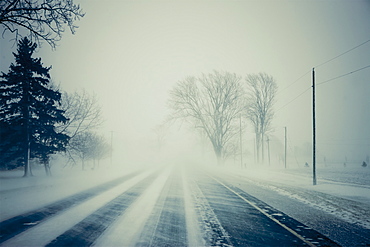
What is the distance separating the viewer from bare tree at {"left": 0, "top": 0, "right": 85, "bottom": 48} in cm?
706

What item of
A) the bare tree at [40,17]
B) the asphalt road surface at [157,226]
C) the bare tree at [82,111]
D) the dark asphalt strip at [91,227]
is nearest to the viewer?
the dark asphalt strip at [91,227]

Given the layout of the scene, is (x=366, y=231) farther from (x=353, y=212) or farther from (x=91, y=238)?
(x=91, y=238)

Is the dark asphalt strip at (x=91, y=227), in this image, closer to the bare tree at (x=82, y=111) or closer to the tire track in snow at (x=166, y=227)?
the tire track in snow at (x=166, y=227)

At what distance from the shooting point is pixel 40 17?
762 centimetres

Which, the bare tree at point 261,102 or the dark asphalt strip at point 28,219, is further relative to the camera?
the bare tree at point 261,102

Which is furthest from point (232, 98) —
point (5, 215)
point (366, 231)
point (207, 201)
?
point (5, 215)

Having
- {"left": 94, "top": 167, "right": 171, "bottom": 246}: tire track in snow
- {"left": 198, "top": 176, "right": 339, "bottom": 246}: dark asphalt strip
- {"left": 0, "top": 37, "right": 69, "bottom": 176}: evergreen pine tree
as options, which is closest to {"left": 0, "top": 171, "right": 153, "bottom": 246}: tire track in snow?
{"left": 94, "top": 167, "right": 171, "bottom": 246}: tire track in snow

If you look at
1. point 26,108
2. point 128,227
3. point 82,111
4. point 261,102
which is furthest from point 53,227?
point 261,102

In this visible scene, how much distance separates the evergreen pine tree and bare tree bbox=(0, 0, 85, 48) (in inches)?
502

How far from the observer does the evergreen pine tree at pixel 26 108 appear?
18.0 meters

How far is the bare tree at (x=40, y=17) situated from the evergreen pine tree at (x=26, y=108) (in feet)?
41.8

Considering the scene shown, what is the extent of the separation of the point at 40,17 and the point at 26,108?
14.6 meters

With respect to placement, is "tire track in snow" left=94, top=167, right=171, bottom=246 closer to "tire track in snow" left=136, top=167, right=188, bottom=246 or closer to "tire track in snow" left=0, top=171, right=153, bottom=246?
"tire track in snow" left=136, top=167, right=188, bottom=246

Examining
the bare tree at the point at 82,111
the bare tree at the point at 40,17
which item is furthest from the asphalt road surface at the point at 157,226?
the bare tree at the point at 82,111
